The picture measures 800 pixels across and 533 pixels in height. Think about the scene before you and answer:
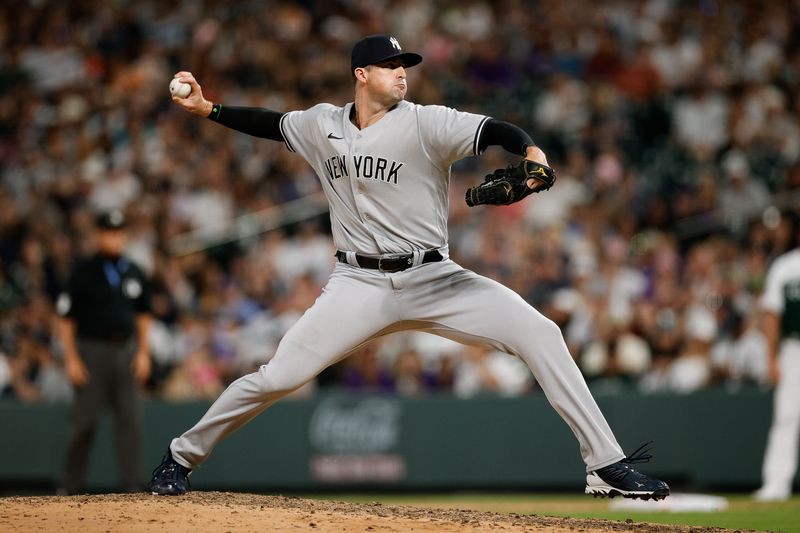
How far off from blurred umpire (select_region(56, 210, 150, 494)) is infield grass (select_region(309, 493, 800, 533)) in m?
2.16

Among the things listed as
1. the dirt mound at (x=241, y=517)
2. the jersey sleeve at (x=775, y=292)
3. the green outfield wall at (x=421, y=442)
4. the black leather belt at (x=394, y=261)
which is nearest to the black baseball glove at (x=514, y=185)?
the black leather belt at (x=394, y=261)

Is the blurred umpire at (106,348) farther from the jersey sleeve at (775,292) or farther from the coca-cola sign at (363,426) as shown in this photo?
the jersey sleeve at (775,292)

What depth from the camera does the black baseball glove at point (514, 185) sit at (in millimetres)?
5555

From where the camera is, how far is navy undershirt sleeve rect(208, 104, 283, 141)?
651 centimetres

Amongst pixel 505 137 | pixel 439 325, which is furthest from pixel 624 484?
pixel 505 137

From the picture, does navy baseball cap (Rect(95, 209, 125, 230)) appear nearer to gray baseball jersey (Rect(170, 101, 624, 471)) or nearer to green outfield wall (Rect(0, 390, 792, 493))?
green outfield wall (Rect(0, 390, 792, 493))

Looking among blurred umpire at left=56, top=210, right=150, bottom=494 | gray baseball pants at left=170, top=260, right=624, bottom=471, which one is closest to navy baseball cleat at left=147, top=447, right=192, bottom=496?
gray baseball pants at left=170, top=260, right=624, bottom=471

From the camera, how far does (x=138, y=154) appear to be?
15.3m

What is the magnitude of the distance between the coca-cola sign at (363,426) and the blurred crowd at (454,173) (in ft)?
1.54

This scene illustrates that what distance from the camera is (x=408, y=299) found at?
6059 mm

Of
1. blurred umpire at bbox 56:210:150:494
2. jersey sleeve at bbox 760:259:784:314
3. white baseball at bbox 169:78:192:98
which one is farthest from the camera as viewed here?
jersey sleeve at bbox 760:259:784:314

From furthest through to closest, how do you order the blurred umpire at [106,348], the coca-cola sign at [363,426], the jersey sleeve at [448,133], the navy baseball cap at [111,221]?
the coca-cola sign at [363,426] → the navy baseball cap at [111,221] → the blurred umpire at [106,348] → the jersey sleeve at [448,133]

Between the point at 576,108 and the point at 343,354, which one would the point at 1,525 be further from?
the point at 576,108

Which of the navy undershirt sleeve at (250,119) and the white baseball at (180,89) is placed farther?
the navy undershirt sleeve at (250,119)
